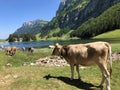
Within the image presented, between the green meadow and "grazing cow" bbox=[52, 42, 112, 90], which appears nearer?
"grazing cow" bbox=[52, 42, 112, 90]

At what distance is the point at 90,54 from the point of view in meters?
19.9

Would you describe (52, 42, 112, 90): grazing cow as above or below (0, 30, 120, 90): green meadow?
above

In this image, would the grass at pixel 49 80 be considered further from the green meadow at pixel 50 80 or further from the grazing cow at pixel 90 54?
the grazing cow at pixel 90 54

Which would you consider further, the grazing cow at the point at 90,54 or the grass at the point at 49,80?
the grass at the point at 49,80

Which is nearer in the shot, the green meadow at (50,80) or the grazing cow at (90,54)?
the grazing cow at (90,54)

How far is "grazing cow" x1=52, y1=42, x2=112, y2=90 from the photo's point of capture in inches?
757

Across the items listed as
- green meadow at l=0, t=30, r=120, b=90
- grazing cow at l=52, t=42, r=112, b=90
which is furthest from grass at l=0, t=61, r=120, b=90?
grazing cow at l=52, t=42, r=112, b=90

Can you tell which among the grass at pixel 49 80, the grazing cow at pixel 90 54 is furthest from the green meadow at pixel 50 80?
the grazing cow at pixel 90 54

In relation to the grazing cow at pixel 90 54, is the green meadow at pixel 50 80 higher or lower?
lower

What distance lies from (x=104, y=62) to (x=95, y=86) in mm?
2446

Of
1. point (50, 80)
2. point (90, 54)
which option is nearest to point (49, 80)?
point (50, 80)

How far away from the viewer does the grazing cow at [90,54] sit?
757 inches

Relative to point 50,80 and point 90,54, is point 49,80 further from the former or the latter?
point 90,54

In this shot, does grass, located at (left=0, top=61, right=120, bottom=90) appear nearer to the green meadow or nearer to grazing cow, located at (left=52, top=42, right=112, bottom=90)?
the green meadow
